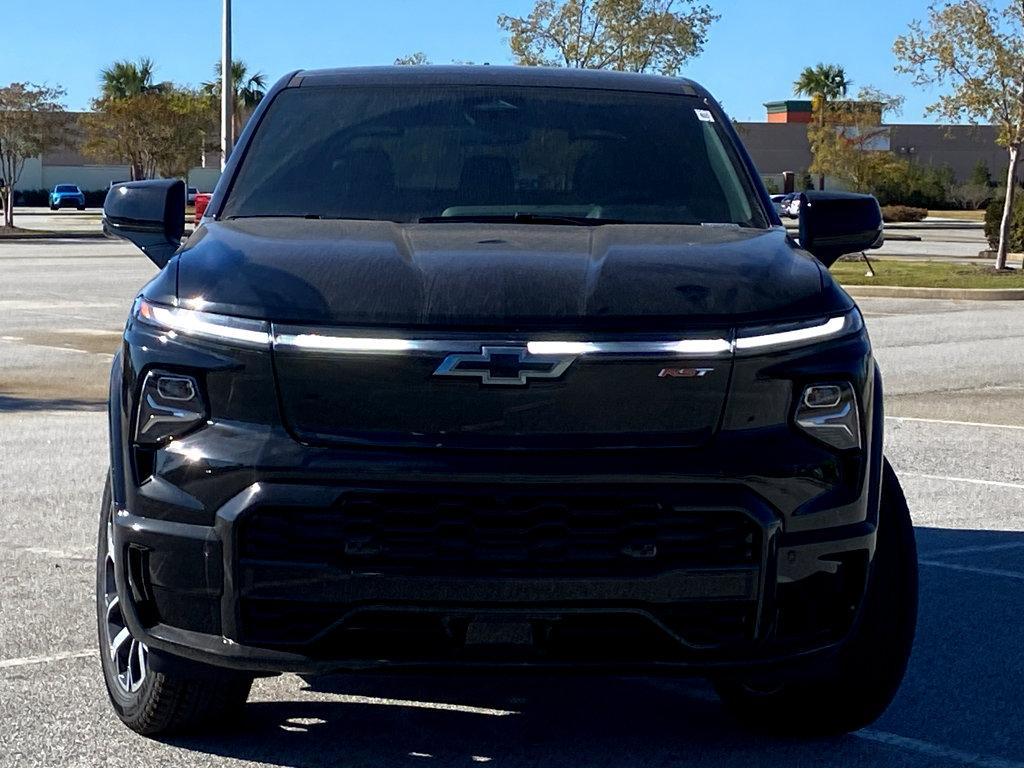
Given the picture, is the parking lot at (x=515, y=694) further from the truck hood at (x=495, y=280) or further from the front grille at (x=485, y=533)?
the truck hood at (x=495, y=280)

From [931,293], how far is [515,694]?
2171cm

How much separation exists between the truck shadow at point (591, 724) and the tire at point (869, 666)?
0.31 ft

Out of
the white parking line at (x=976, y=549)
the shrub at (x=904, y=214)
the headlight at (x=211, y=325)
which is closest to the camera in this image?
the headlight at (x=211, y=325)

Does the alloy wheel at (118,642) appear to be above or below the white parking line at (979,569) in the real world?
A: above

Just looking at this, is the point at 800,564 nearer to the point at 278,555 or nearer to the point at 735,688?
the point at 735,688

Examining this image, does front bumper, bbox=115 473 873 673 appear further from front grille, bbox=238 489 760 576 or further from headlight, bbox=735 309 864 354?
headlight, bbox=735 309 864 354

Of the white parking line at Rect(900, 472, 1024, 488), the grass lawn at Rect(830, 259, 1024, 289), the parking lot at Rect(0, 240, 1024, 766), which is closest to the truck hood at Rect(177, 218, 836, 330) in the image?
the parking lot at Rect(0, 240, 1024, 766)

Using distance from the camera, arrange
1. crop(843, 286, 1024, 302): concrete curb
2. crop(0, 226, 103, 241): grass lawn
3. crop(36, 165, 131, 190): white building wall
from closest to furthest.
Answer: crop(843, 286, 1024, 302): concrete curb < crop(0, 226, 103, 241): grass lawn < crop(36, 165, 131, 190): white building wall

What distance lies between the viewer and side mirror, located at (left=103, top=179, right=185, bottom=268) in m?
5.14

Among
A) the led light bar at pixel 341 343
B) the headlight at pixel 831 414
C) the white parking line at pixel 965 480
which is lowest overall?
the white parking line at pixel 965 480

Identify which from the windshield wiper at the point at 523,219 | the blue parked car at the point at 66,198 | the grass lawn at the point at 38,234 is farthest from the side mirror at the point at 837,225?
the blue parked car at the point at 66,198

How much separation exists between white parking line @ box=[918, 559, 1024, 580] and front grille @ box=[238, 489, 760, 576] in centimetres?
327

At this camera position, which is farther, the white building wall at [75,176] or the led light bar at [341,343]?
the white building wall at [75,176]

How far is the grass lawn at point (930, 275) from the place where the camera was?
87.0 ft
